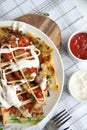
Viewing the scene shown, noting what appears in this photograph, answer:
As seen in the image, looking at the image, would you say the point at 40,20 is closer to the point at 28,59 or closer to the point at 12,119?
the point at 28,59

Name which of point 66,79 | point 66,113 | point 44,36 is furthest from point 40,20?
point 66,113

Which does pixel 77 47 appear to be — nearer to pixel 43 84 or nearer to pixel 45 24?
pixel 45 24

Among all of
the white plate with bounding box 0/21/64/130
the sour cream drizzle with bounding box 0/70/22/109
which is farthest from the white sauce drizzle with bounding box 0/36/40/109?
the white plate with bounding box 0/21/64/130

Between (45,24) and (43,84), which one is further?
(45,24)

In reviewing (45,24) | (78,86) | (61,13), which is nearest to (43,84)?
(78,86)

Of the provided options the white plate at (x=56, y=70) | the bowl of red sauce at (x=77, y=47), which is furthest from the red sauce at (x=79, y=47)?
the white plate at (x=56, y=70)

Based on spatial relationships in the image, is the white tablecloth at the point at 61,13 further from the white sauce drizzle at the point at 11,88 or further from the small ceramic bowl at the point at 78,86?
the white sauce drizzle at the point at 11,88

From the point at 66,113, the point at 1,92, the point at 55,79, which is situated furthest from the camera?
the point at 66,113
